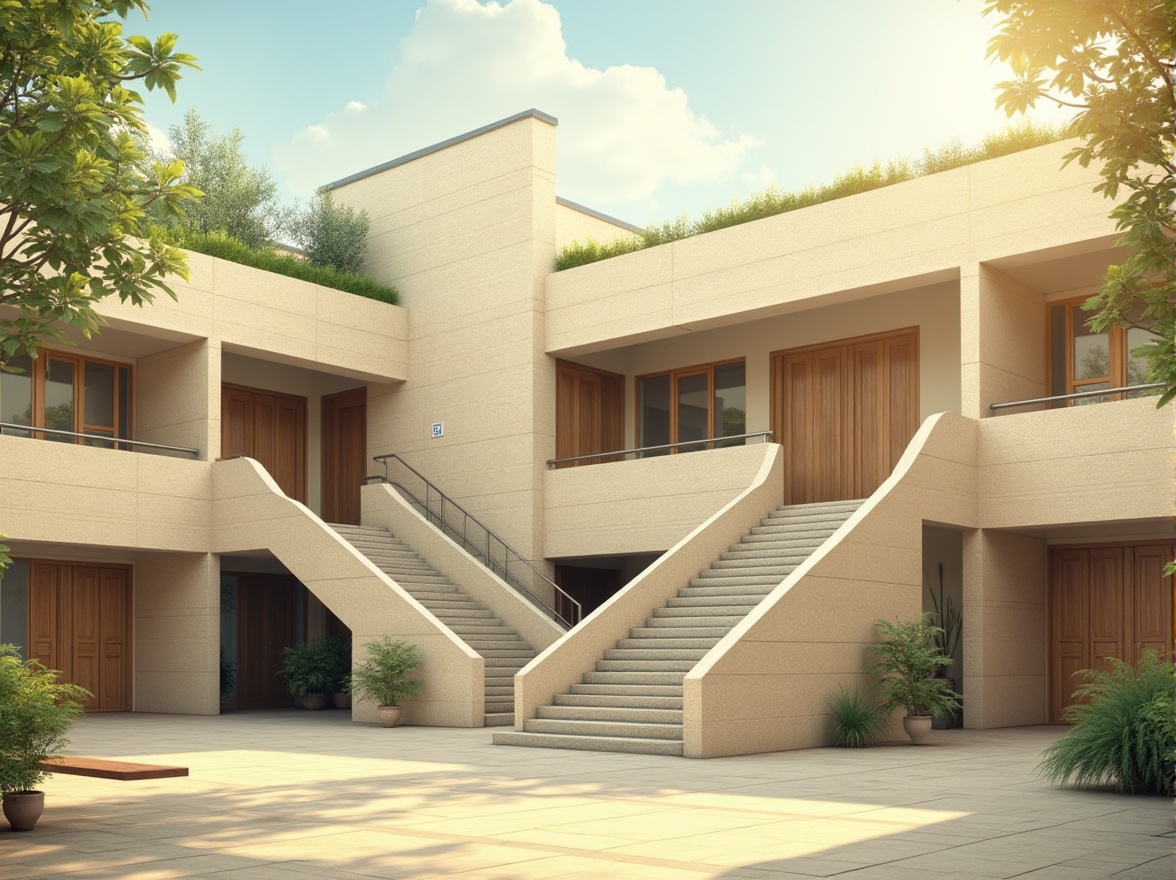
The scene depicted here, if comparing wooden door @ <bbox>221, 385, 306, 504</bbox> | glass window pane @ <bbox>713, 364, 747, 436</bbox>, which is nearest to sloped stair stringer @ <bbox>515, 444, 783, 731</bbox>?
glass window pane @ <bbox>713, 364, 747, 436</bbox>

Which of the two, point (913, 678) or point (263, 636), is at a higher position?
point (913, 678)

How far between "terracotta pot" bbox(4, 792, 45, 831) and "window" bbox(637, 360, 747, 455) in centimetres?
1649

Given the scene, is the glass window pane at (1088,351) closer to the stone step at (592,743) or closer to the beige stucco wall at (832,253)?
the beige stucco wall at (832,253)

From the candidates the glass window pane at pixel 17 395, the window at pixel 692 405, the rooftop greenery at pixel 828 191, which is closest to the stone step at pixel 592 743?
the window at pixel 692 405

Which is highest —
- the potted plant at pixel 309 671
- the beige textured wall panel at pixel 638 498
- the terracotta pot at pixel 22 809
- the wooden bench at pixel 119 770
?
the beige textured wall panel at pixel 638 498

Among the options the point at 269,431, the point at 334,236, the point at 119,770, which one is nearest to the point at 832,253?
the point at 334,236

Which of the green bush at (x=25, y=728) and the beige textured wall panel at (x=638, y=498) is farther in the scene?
the beige textured wall panel at (x=638, y=498)

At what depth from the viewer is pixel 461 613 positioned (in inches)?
859

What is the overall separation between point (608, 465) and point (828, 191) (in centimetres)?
600

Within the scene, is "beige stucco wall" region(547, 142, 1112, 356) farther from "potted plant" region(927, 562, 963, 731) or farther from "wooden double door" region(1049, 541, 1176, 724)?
"wooden double door" region(1049, 541, 1176, 724)

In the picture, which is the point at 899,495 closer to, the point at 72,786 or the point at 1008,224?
the point at 1008,224

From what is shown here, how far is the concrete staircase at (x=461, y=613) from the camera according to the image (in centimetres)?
2000

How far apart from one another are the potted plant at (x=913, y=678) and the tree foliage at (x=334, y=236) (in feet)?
49.3

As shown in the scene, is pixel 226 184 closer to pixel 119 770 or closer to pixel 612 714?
pixel 612 714
